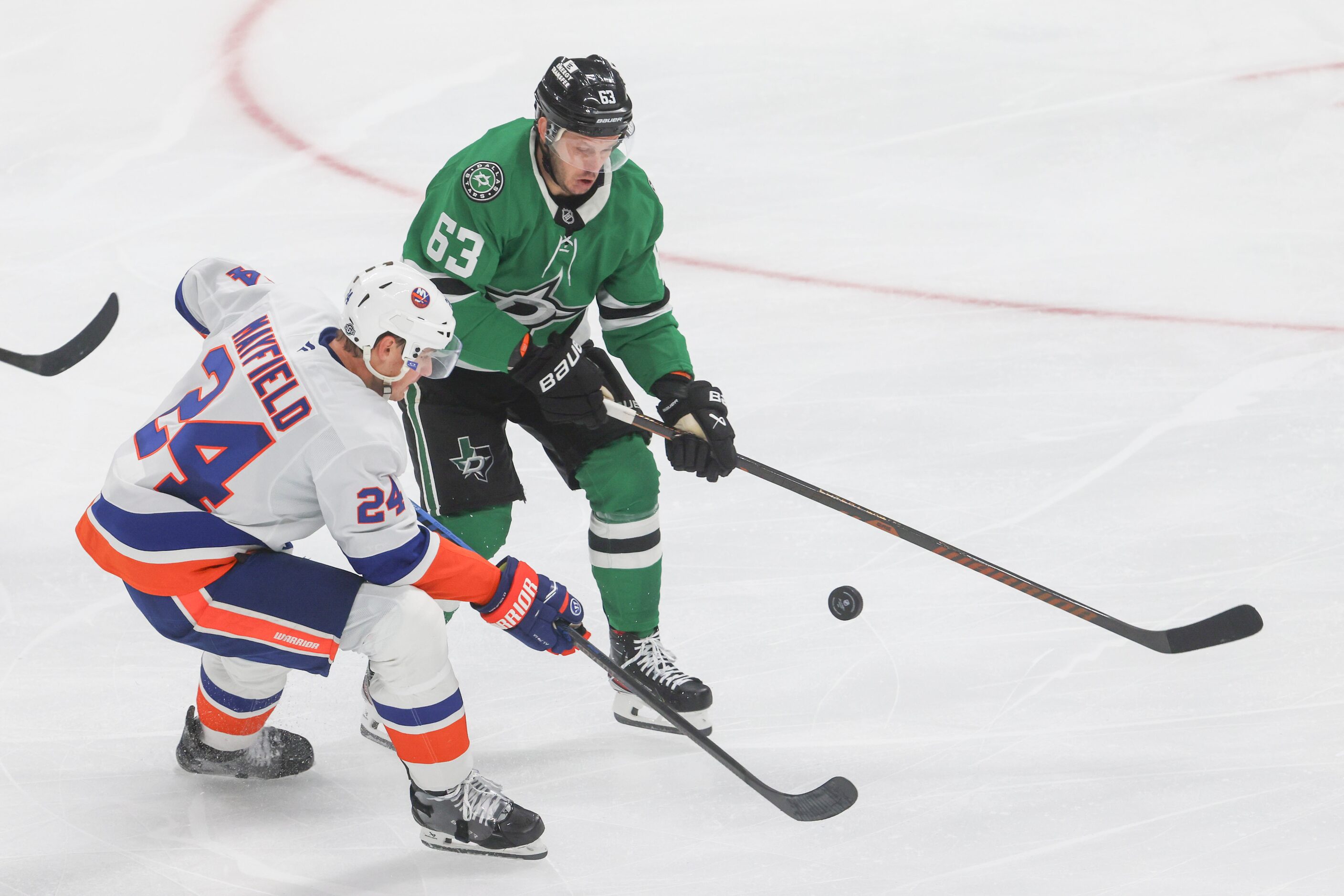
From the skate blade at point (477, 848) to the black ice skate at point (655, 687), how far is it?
457 mm

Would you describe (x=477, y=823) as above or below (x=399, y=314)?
below

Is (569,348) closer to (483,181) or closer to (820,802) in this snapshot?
(483,181)

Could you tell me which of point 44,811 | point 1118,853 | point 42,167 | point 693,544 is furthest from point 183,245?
point 1118,853

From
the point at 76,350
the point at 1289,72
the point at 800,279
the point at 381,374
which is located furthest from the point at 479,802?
the point at 1289,72

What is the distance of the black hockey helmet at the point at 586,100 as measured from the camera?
8.19ft

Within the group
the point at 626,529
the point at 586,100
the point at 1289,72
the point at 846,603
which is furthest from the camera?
the point at 1289,72

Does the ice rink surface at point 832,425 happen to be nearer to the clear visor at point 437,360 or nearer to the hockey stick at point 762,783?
the hockey stick at point 762,783

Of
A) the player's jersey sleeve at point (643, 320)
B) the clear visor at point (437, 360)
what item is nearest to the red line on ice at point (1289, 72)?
the player's jersey sleeve at point (643, 320)

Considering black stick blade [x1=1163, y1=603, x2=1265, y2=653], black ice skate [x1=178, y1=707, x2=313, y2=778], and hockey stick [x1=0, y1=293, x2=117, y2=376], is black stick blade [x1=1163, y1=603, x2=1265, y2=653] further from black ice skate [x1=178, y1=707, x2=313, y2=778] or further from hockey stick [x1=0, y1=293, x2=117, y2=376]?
hockey stick [x1=0, y1=293, x2=117, y2=376]

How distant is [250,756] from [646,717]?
74 centimetres

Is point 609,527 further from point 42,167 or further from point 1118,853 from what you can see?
point 42,167

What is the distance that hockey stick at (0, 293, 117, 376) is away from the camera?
3316mm

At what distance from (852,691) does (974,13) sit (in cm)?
483

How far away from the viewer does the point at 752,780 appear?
252 cm
